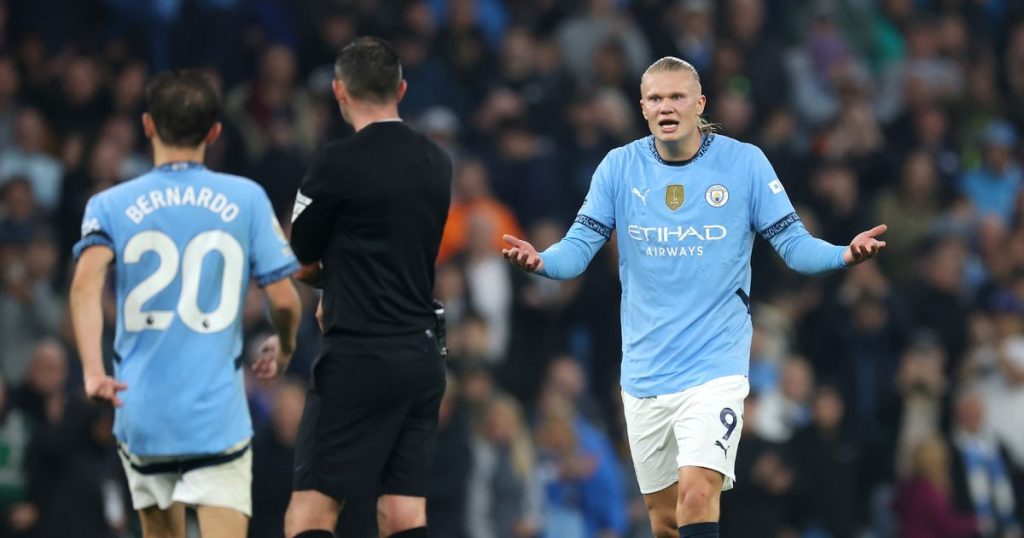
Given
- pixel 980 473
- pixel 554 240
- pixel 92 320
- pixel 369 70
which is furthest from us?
pixel 980 473

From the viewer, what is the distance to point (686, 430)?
7.79m

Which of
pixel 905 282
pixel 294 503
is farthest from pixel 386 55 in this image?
pixel 905 282

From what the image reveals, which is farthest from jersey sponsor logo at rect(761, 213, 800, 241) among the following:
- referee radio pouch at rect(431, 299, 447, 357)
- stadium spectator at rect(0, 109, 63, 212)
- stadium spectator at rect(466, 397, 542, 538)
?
stadium spectator at rect(0, 109, 63, 212)

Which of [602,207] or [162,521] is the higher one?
[602,207]

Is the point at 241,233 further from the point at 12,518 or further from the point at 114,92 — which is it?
the point at 114,92

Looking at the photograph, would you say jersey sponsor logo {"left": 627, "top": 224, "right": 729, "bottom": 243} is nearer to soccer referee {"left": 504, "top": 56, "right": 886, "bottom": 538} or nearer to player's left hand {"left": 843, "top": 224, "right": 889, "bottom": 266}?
soccer referee {"left": 504, "top": 56, "right": 886, "bottom": 538}

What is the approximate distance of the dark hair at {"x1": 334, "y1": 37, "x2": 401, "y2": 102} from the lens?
296 inches

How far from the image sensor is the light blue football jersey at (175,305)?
7.40 m

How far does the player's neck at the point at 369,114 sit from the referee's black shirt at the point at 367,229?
48 millimetres

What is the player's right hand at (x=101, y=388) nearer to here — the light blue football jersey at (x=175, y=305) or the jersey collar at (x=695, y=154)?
the light blue football jersey at (x=175, y=305)

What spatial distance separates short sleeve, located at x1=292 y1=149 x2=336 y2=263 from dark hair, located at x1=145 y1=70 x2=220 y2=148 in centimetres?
52

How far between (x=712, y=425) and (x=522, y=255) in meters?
1.09

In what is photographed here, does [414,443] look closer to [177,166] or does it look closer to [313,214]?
[313,214]

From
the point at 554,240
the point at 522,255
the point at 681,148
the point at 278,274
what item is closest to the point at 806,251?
the point at 681,148
